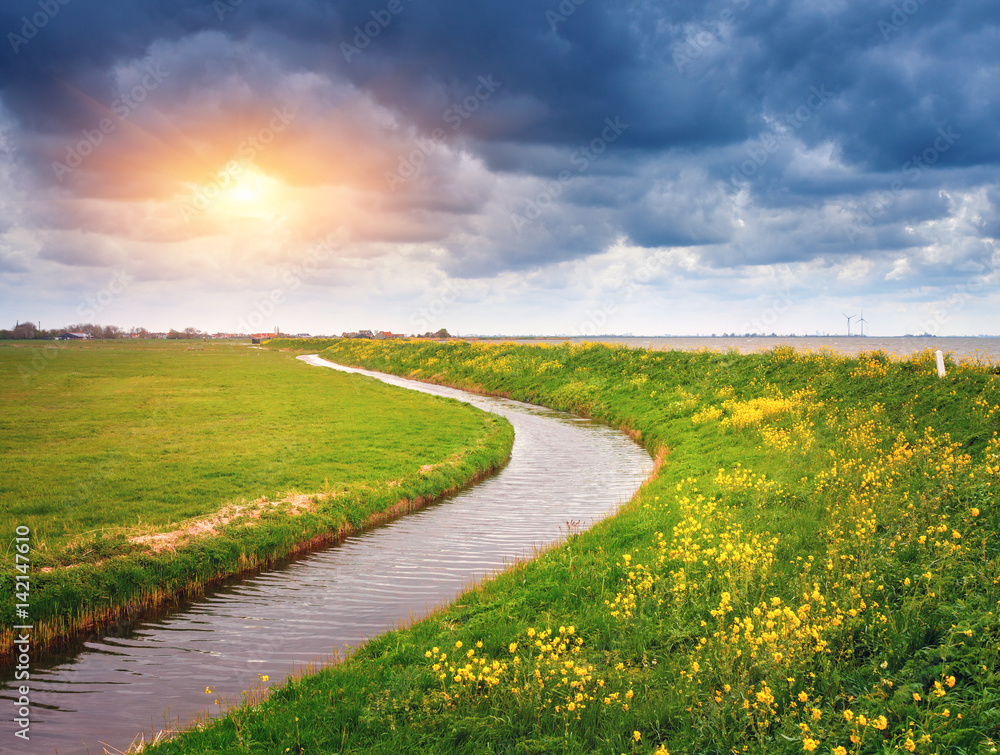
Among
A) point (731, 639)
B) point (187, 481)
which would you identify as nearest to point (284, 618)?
point (731, 639)

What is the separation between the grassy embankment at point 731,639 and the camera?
22.3 ft

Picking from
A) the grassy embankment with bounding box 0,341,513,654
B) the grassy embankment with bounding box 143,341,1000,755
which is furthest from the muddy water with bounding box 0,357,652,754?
the grassy embankment with bounding box 143,341,1000,755

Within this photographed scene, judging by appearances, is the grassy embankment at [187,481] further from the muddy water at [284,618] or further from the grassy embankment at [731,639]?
the grassy embankment at [731,639]

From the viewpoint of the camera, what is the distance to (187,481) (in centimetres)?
2077

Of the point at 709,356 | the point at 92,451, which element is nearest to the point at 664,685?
the point at 92,451

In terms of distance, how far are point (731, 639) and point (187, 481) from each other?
64.2 feet

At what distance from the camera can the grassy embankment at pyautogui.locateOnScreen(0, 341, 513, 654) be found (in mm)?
13648

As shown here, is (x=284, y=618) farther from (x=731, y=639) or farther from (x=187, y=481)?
(x=187, y=481)

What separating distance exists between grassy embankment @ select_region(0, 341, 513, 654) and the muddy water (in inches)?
38.9

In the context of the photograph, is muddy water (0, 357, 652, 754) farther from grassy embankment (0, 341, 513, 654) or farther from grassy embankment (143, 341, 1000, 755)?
grassy embankment (143, 341, 1000, 755)

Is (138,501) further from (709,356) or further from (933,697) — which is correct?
(709,356)

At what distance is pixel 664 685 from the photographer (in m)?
8.11

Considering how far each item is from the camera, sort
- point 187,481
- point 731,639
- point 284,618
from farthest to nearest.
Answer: point 187,481 < point 284,618 < point 731,639

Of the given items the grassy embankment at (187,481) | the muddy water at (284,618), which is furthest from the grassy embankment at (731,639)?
the grassy embankment at (187,481)
